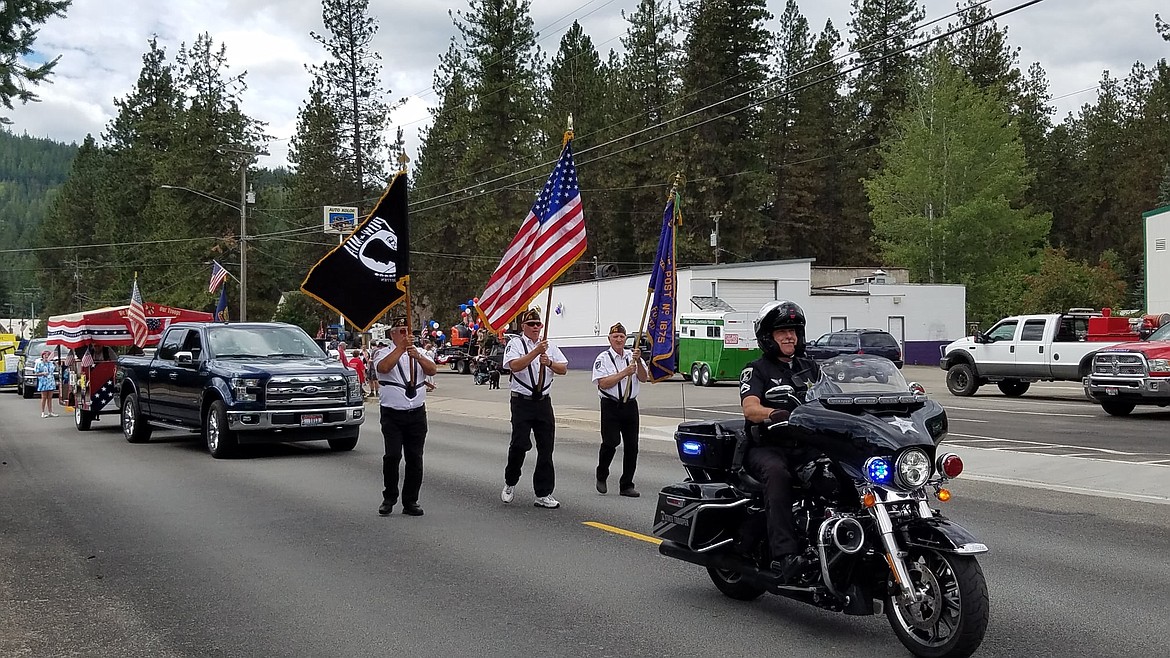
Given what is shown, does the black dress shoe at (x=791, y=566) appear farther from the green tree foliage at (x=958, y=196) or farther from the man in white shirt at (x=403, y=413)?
the green tree foliage at (x=958, y=196)

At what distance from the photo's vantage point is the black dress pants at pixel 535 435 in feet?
35.6

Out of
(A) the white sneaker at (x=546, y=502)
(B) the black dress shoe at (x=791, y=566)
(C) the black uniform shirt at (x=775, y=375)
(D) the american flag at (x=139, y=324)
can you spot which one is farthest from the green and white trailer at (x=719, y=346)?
(B) the black dress shoe at (x=791, y=566)

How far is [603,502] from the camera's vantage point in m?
11.3

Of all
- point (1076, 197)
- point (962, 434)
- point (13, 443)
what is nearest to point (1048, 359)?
point (962, 434)

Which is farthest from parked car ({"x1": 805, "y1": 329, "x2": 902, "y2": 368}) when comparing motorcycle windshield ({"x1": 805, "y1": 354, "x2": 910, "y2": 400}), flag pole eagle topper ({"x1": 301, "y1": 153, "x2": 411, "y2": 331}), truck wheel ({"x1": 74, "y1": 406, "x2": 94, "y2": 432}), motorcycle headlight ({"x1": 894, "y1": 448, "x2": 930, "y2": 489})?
motorcycle headlight ({"x1": 894, "y1": 448, "x2": 930, "y2": 489})

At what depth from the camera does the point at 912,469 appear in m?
5.41

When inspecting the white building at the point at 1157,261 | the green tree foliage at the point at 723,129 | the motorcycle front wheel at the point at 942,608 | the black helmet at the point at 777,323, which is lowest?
the motorcycle front wheel at the point at 942,608

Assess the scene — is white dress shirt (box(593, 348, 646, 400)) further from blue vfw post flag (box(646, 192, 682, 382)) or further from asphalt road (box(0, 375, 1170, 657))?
asphalt road (box(0, 375, 1170, 657))

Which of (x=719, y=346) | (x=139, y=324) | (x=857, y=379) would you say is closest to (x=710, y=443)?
(x=857, y=379)

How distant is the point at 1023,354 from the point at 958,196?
3229cm

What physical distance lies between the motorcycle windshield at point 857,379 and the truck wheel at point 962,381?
23.8 meters

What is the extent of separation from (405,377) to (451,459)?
5370 mm

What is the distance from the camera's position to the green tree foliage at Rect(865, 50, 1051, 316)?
56.3 meters

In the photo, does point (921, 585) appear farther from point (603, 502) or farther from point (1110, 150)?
point (1110, 150)
